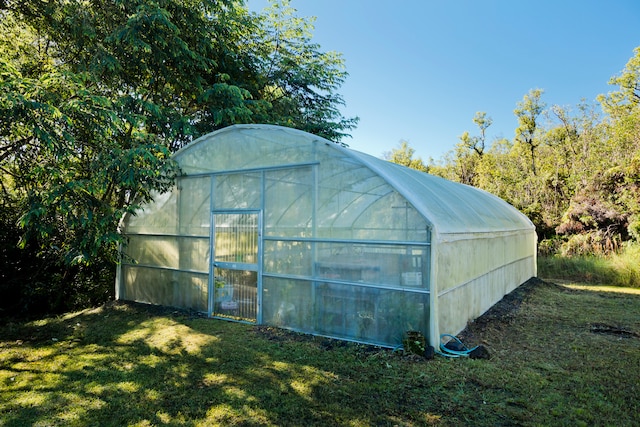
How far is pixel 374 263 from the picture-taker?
200 inches

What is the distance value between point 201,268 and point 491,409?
5312 millimetres

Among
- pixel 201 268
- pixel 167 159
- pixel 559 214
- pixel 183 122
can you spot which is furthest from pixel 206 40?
pixel 559 214

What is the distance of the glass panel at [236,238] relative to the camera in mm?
6361

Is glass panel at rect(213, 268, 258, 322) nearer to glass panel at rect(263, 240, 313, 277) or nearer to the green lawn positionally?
the green lawn

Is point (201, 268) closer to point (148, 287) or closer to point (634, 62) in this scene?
point (148, 287)

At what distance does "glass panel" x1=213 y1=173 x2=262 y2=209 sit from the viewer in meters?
6.42

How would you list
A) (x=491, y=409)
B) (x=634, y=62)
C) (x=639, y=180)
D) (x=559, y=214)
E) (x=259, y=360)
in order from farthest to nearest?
(x=634, y=62), (x=559, y=214), (x=639, y=180), (x=259, y=360), (x=491, y=409)

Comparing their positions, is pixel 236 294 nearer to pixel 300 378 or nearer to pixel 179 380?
pixel 179 380

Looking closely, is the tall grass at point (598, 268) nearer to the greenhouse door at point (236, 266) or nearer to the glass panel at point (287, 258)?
the glass panel at point (287, 258)

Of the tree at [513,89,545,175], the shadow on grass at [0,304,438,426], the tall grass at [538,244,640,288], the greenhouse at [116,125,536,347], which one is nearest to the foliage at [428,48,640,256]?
the tree at [513,89,545,175]

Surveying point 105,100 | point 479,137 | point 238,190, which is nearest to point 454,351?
point 238,190

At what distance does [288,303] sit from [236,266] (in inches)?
49.1

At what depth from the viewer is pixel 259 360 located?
4.65 metres

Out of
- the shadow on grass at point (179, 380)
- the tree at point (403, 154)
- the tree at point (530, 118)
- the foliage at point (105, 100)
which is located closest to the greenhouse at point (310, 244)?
the shadow on grass at point (179, 380)
